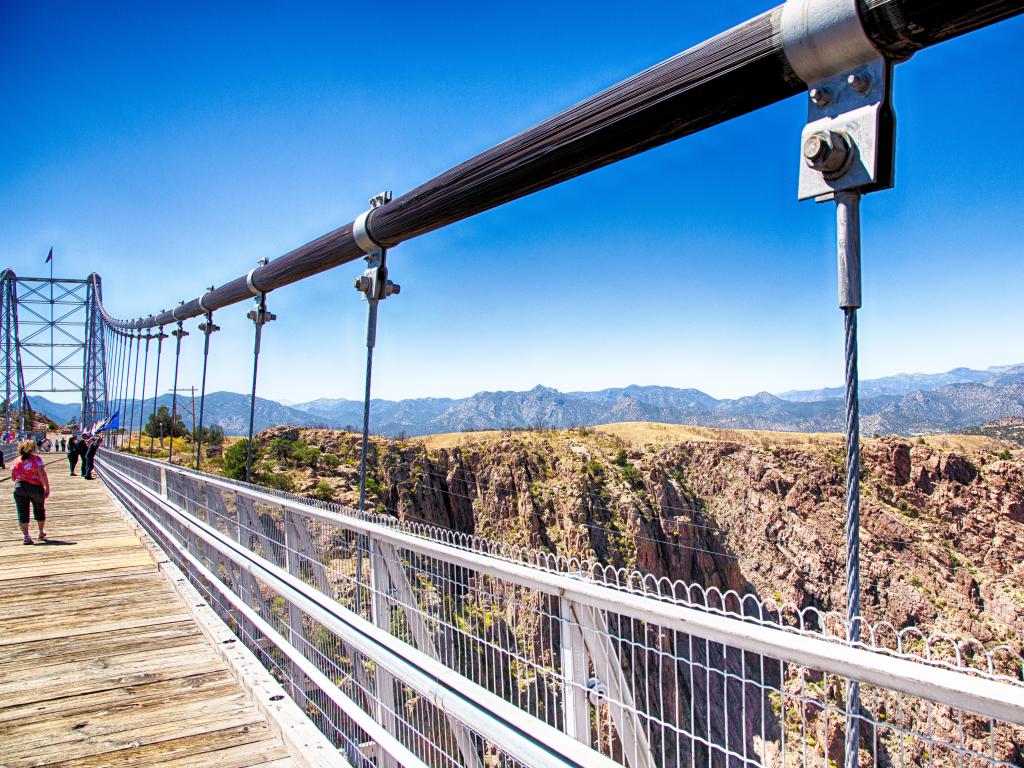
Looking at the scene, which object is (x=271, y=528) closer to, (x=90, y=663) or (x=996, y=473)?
(x=90, y=663)

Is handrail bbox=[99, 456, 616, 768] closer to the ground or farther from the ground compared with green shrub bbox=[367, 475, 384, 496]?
farther from the ground

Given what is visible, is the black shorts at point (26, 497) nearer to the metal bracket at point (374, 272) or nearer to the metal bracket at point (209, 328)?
the metal bracket at point (209, 328)

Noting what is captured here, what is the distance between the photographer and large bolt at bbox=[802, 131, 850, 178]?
2145 millimetres

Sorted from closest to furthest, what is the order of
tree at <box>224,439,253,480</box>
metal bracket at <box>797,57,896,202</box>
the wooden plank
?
metal bracket at <box>797,57,896,202</box> → the wooden plank → tree at <box>224,439,253,480</box>

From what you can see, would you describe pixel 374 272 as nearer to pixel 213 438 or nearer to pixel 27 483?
pixel 27 483

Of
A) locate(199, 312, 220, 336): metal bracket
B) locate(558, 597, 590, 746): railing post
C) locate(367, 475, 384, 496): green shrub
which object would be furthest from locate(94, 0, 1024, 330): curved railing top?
locate(367, 475, 384, 496): green shrub

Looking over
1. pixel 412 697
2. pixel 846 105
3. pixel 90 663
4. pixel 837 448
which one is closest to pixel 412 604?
pixel 412 697

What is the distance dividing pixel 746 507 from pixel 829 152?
164ft

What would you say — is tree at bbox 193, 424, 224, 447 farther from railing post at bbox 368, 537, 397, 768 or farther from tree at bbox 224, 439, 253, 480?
railing post at bbox 368, 537, 397, 768

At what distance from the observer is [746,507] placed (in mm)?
48219

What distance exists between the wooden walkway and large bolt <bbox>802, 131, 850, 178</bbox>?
3.40 metres

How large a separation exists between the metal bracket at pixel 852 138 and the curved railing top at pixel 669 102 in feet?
0.48

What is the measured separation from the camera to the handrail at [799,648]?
100 cm

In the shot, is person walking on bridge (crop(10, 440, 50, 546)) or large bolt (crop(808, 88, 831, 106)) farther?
person walking on bridge (crop(10, 440, 50, 546))
